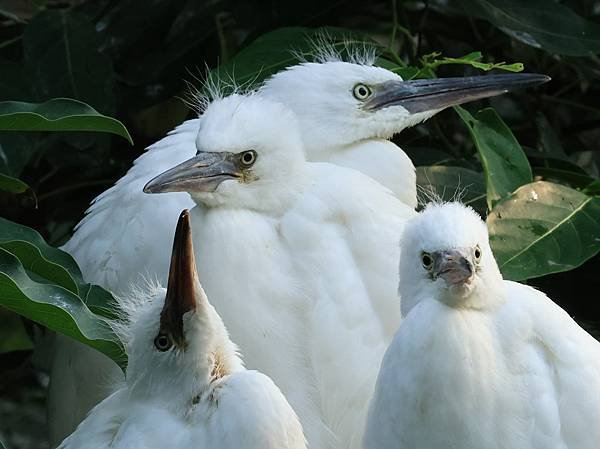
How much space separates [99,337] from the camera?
2.66m

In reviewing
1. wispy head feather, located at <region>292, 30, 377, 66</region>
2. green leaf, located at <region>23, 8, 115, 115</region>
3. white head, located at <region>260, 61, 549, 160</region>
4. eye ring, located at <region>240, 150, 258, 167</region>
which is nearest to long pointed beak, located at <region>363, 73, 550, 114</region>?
white head, located at <region>260, 61, 549, 160</region>

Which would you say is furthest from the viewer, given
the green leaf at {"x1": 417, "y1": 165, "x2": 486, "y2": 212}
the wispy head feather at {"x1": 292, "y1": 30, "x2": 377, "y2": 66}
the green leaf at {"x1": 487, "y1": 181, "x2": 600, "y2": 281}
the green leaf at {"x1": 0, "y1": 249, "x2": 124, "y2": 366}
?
the wispy head feather at {"x1": 292, "y1": 30, "x2": 377, "y2": 66}

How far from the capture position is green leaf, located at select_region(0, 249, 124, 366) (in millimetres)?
2568

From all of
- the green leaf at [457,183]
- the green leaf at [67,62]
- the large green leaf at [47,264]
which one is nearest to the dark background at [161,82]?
the green leaf at [67,62]

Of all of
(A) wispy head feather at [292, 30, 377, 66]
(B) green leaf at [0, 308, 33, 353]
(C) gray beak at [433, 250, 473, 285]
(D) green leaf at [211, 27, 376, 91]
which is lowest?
(B) green leaf at [0, 308, 33, 353]

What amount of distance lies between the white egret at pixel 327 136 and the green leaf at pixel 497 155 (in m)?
0.08

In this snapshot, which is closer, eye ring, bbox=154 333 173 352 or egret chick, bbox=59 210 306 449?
egret chick, bbox=59 210 306 449

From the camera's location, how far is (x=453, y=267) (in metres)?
2.86

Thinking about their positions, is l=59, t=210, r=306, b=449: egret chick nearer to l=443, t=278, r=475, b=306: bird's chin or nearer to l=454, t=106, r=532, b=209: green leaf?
l=443, t=278, r=475, b=306: bird's chin

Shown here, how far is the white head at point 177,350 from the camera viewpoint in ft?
9.17

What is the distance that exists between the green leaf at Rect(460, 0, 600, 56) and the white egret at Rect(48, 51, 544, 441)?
0.32 meters

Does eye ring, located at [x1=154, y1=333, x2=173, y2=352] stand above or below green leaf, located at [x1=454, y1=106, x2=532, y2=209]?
above

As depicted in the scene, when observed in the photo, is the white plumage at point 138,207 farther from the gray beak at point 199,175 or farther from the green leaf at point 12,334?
the green leaf at point 12,334

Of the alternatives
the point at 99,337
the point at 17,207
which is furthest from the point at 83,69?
the point at 99,337
